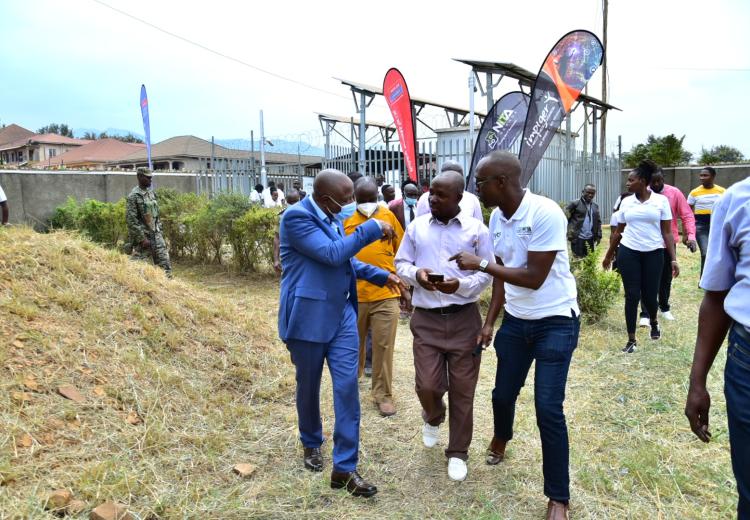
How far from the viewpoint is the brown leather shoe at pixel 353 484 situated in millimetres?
3066

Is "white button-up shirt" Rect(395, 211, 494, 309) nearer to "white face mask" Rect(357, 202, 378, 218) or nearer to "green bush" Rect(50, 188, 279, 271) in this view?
"white face mask" Rect(357, 202, 378, 218)

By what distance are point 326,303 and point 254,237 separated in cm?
697

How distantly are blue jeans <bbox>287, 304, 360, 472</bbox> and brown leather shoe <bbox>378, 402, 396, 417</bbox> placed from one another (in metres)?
0.98

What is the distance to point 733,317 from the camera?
176cm

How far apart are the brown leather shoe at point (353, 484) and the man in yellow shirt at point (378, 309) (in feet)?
3.77

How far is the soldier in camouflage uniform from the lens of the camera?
7.92m

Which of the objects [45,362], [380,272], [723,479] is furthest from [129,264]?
[723,479]

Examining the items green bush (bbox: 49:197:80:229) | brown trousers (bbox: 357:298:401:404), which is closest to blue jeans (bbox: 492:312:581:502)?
brown trousers (bbox: 357:298:401:404)

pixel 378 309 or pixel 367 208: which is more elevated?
pixel 367 208

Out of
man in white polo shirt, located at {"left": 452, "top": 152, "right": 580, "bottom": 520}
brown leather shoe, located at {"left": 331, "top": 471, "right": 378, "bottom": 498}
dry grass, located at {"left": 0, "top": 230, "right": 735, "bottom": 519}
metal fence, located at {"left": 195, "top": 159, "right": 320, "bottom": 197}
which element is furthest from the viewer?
metal fence, located at {"left": 195, "top": 159, "right": 320, "bottom": 197}

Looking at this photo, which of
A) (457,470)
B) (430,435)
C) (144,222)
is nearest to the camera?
(457,470)

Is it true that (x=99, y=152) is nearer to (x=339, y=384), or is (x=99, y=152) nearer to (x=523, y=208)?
(x=339, y=384)

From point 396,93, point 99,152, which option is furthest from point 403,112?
point 99,152

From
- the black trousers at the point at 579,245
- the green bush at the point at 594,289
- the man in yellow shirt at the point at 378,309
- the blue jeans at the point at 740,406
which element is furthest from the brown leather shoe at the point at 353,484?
the black trousers at the point at 579,245
